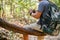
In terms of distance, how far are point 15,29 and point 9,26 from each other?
0.17 ft

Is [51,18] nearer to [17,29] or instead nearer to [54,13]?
[54,13]

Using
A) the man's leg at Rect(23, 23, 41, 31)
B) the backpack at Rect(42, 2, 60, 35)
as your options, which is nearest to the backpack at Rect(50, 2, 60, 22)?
the backpack at Rect(42, 2, 60, 35)

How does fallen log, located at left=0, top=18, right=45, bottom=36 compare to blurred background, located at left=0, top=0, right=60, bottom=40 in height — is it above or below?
below

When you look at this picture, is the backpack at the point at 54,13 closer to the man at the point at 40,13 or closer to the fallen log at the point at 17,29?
the man at the point at 40,13

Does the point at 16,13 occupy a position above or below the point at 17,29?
above

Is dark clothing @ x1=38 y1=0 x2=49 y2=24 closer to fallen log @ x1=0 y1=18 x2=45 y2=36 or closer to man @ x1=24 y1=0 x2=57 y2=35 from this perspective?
man @ x1=24 y1=0 x2=57 y2=35

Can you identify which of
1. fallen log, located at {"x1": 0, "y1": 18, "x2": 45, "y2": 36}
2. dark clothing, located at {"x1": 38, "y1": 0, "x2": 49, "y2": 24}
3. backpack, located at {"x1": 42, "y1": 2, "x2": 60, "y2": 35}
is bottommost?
fallen log, located at {"x1": 0, "y1": 18, "x2": 45, "y2": 36}

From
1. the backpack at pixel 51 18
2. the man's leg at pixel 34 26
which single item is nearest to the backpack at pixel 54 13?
the backpack at pixel 51 18

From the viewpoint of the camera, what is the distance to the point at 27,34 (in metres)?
1.60

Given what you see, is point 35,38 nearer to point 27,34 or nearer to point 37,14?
point 27,34

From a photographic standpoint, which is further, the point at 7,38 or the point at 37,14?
the point at 7,38

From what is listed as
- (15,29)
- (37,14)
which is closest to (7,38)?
(15,29)

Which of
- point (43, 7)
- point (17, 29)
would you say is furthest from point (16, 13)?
point (43, 7)

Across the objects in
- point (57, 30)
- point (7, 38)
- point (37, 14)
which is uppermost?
point (37, 14)
